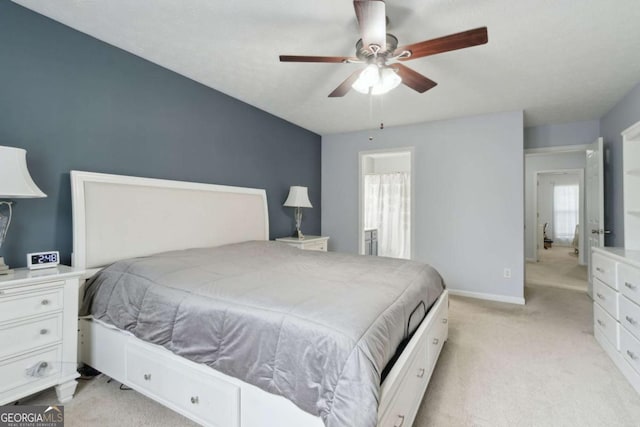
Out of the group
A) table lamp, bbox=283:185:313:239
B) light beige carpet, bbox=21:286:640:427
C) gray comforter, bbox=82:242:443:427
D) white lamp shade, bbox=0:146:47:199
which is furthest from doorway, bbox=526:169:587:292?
A: white lamp shade, bbox=0:146:47:199

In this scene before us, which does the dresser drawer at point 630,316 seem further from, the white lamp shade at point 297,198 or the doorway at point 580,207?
the white lamp shade at point 297,198

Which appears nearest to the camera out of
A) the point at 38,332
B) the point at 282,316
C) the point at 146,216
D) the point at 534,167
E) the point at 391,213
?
the point at 282,316

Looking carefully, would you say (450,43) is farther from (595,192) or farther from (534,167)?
(534,167)

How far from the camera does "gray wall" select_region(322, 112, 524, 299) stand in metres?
3.75

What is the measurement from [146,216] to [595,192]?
5241 mm

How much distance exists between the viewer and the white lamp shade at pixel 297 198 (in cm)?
404

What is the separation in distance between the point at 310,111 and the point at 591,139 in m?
3.98

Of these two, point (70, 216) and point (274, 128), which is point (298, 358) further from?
point (274, 128)

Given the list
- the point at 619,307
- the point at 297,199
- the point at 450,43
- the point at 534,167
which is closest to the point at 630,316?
the point at 619,307

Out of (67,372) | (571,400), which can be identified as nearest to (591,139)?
(571,400)

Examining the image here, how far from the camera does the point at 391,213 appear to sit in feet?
19.7

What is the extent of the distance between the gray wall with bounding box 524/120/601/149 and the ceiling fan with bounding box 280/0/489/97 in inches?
129

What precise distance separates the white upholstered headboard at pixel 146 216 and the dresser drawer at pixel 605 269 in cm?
339

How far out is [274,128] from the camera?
405 cm
